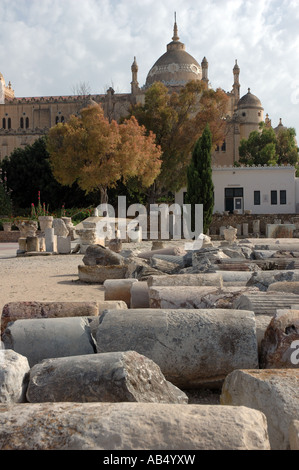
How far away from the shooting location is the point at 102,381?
3223 mm

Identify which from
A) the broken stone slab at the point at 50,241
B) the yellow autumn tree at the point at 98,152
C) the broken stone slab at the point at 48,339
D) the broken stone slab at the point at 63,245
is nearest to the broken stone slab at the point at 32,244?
the broken stone slab at the point at 50,241

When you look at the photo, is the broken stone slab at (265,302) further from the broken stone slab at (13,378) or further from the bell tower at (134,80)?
the bell tower at (134,80)

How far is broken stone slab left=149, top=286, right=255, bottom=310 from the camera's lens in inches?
214

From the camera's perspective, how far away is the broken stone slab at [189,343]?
4020 mm

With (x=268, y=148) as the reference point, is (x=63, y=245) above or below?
below

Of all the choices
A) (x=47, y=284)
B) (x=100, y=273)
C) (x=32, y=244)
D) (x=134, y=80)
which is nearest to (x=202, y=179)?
(x=32, y=244)

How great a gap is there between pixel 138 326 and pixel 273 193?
98.7 ft

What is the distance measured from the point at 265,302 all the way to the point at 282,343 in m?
1.09

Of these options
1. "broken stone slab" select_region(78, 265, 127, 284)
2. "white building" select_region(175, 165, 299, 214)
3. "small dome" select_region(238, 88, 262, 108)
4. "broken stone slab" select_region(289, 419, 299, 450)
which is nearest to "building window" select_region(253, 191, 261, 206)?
"white building" select_region(175, 165, 299, 214)

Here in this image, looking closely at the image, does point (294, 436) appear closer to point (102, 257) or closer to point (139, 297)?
point (139, 297)

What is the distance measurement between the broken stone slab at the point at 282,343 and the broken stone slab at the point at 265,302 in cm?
71

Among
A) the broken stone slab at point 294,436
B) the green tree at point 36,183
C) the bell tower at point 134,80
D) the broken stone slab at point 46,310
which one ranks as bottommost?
the broken stone slab at point 294,436

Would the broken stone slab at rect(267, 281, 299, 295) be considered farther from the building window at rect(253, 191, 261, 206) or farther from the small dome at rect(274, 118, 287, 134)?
the small dome at rect(274, 118, 287, 134)

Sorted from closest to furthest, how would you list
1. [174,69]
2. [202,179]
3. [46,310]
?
[46,310]
[202,179]
[174,69]
